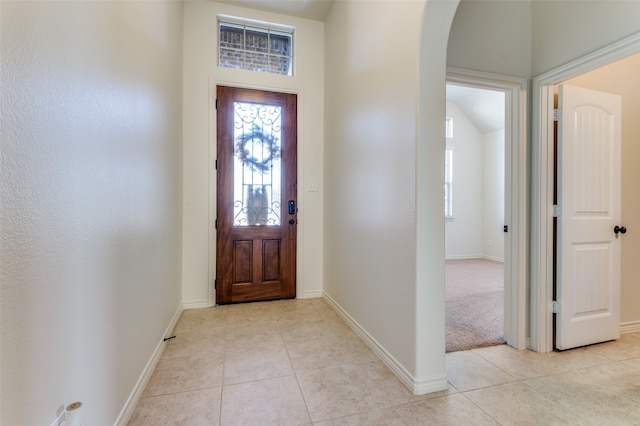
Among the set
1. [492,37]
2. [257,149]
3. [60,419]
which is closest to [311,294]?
[257,149]

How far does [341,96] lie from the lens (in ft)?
9.16

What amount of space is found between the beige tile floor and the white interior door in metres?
0.24

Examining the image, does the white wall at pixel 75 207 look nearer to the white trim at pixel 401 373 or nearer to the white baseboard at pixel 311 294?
the white trim at pixel 401 373

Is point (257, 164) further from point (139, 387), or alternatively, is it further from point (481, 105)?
point (481, 105)

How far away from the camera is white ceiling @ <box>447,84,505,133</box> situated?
5.29m

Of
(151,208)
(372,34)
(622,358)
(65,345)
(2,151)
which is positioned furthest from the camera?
(372,34)

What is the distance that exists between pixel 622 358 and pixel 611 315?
0.38 m

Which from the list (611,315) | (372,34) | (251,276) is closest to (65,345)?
(251,276)

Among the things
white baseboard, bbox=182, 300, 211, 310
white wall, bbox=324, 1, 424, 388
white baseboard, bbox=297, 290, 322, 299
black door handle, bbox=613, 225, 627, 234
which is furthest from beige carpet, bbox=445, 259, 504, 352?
white baseboard, bbox=182, 300, 211, 310

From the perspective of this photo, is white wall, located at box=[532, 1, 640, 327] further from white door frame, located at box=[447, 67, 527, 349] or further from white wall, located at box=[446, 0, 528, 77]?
white door frame, located at box=[447, 67, 527, 349]

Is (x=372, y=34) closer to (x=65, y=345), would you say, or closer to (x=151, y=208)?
(x=151, y=208)

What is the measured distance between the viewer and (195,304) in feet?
9.87

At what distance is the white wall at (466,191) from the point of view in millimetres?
6125

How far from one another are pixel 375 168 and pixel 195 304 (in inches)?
94.1
